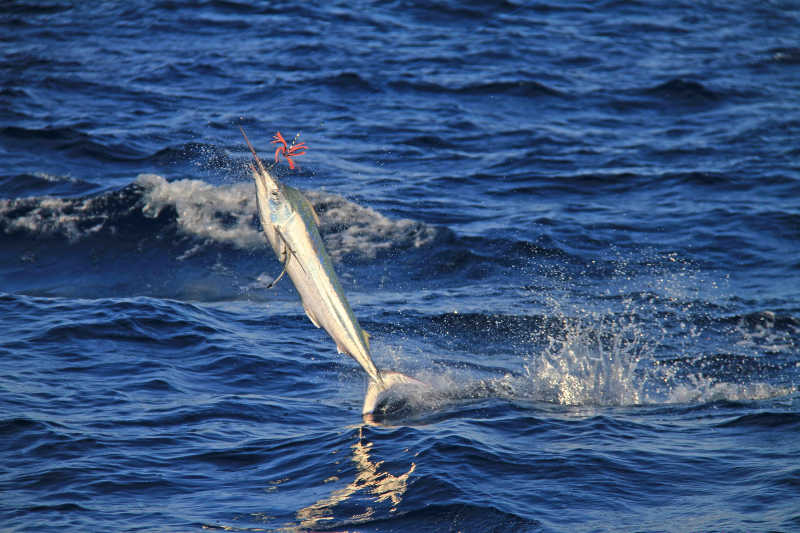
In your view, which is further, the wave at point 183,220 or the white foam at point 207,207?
the white foam at point 207,207

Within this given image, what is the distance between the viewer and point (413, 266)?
11781mm

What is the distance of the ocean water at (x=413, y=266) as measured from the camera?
5953mm

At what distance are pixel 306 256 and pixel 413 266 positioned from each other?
6.70 m

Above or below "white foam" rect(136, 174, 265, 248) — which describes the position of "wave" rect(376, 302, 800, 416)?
below

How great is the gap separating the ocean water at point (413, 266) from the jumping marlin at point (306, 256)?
3.64 ft

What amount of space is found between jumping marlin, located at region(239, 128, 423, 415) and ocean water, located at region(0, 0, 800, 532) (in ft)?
3.64

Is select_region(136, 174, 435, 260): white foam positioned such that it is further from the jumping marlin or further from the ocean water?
the jumping marlin

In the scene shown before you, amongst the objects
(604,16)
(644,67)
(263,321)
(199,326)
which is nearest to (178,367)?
(199,326)

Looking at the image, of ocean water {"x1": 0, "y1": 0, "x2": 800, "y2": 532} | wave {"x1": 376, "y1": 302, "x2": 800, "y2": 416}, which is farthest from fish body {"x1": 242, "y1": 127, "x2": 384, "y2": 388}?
wave {"x1": 376, "y1": 302, "x2": 800, "y2": 416}

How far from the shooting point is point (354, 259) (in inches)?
471

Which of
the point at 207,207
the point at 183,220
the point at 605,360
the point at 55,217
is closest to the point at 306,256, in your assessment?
the point at 605,360

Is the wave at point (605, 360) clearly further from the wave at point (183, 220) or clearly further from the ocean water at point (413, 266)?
the wave at point (183, 220)

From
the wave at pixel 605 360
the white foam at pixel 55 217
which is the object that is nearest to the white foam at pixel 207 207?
the white foam at pixel 55 217

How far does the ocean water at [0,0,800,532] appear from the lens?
5.95 m
